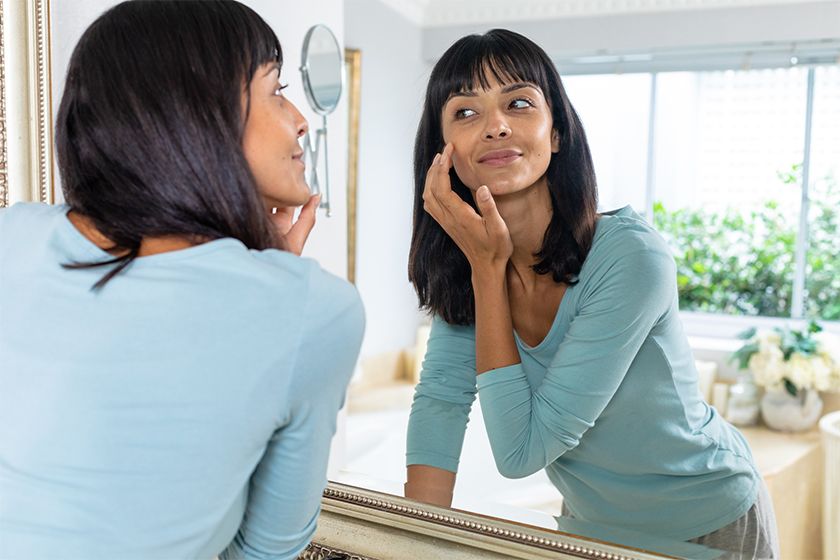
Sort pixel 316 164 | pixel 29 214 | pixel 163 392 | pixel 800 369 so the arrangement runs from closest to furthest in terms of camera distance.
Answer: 1. pixel 163 392
2. pixel 29 214
3. pixel 800 369
4. pixel 316 164

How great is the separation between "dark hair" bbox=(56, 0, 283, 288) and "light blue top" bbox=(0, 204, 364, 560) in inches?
1.2

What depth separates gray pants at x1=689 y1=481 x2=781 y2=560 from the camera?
728 mm

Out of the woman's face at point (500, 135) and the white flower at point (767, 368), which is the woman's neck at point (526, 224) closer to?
the woman's face at point (500, 135)

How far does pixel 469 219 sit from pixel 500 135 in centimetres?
9

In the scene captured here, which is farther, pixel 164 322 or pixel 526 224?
pixel 526 224

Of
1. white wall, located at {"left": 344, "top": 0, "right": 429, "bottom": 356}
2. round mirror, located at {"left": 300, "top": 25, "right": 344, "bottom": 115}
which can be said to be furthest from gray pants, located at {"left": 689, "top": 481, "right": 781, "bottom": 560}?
round mirror, located at {"left": 300, "top": 25, "right": 344, "bottom": 115}

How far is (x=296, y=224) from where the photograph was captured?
0.69m

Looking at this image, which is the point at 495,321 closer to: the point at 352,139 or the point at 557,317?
the point at 557,317

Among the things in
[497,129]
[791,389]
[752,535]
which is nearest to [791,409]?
[791,389]

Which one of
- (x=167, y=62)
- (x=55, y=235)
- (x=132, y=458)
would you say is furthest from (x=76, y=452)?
(x=167, y=62)

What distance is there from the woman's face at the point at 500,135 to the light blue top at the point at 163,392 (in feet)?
1.02

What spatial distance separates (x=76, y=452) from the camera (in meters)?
0.47

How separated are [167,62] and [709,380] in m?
0.53

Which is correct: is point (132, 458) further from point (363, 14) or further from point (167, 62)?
point (363, 14)
